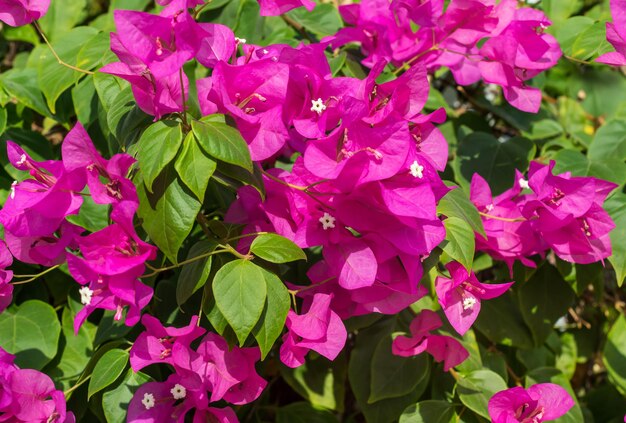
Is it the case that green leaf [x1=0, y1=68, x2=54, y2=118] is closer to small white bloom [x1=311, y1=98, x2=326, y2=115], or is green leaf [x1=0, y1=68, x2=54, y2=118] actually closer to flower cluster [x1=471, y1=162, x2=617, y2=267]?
small white bloom [x1=311, y1=98, x2=326, y2=115]

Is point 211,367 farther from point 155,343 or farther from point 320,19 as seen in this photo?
point 320,19

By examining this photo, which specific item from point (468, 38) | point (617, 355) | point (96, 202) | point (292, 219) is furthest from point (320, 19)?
point (617, 355)

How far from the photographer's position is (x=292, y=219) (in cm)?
102

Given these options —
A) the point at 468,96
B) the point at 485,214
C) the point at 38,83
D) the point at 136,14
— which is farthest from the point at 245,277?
the point at 468,96

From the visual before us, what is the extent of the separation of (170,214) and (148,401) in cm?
25

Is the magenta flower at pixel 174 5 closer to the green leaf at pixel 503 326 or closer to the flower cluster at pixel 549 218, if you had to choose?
the flower cluster at pixel 549 218

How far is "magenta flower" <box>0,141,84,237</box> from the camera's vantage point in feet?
3.07

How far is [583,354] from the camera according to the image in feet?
5.46

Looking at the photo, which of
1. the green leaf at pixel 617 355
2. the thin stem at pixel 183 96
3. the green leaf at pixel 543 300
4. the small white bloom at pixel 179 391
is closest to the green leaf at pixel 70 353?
the small white bloom at pixel 179 391

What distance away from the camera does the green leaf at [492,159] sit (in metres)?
1.39

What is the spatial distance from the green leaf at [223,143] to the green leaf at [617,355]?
842 mm

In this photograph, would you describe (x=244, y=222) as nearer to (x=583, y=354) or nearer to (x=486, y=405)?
(x=486, y=405)

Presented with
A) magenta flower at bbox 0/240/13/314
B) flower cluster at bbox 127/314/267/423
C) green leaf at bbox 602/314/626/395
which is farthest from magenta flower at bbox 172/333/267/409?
green leaf at bbox 602/314/626/395

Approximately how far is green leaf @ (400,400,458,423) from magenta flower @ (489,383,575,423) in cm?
9
